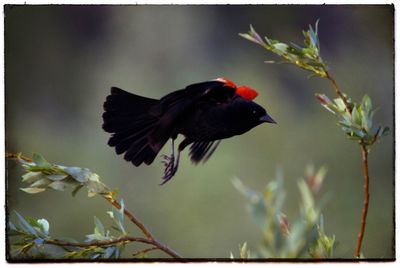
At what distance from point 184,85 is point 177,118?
0.32ft

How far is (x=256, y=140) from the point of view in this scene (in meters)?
1.49

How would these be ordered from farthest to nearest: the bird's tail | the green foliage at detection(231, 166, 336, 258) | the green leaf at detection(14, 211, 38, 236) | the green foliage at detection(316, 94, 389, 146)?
1. the bird's tail
2. the green leaf at detection(14, 211, 38, 236)
3. the green foliage at detection(316, 94, 389, 146)
4. the green foliage at detection(231, 166, 336, 258)

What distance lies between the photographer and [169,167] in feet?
4.86

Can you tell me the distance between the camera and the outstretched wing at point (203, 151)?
1.48m

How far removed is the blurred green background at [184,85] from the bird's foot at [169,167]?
0.06ft

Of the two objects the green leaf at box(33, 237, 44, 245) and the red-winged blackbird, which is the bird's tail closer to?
the red-winged blackbird

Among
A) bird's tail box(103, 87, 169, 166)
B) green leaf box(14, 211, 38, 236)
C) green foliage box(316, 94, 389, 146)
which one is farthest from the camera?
bird's tail box(103, 87, 169, 166)

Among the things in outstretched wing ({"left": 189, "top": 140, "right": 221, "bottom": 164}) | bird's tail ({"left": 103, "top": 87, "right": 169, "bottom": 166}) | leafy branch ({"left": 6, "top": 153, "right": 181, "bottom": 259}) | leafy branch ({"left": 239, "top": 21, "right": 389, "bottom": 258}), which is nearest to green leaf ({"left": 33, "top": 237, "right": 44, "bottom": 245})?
leafy branch ({"left": 6, "top": 153, "right": 181, "bottom": 259})

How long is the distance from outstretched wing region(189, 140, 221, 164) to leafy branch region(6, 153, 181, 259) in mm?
246

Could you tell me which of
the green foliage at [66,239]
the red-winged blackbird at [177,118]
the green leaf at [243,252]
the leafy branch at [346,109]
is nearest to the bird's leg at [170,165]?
the red-winged blackbird at [177,118]

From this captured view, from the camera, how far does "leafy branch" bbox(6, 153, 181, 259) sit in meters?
1.29

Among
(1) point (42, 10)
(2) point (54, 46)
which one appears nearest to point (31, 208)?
(2) point (54, 46)

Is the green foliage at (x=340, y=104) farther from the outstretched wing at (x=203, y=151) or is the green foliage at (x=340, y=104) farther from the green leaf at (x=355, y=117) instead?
the outstretched wing at (x=203, y=151)

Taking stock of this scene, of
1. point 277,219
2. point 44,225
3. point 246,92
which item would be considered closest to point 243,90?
point 246,92
